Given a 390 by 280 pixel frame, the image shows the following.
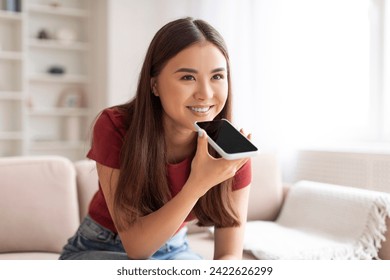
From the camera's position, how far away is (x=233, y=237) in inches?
39.4

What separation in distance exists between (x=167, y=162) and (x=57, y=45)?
3081 mm

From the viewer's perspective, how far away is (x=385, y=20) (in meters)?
2.09

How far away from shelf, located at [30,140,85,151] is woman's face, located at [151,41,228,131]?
10.2ft

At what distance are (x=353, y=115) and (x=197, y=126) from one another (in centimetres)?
159

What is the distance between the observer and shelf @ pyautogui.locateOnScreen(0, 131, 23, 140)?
3552 millimetres

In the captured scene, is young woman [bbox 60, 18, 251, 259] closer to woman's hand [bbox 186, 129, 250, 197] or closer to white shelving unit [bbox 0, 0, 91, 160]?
woman's hand [bbox 186, 129, 250, 197]

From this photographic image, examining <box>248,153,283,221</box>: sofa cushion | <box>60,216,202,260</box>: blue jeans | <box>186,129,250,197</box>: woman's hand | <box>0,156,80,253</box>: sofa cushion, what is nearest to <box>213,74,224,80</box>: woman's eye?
<box>186,129,250,197</box>: woman's hand

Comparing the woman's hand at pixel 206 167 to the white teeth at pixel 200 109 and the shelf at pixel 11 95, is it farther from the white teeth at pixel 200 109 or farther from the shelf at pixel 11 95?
the shelf at pixel 11 95

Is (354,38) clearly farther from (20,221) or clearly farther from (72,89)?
(72,89)

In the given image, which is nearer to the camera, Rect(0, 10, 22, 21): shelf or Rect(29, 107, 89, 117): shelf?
Rect(0, 10, 22, 21): shelf

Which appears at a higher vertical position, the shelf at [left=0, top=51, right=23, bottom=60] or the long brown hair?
the shelf at [left=0, top=51, right=23, bottom=60]

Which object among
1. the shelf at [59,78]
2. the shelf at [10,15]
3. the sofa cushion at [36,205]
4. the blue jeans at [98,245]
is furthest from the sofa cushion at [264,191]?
the shelf at [10,15]

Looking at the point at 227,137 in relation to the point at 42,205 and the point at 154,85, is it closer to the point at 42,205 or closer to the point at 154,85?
the point at 154,85

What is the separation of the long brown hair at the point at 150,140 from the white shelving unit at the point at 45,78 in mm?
2925
